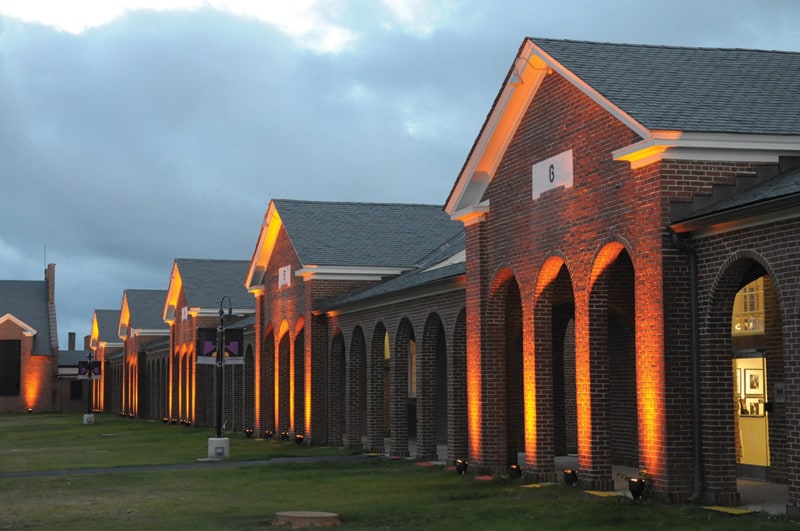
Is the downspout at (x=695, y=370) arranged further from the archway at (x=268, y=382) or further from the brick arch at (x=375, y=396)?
the archway at (x=268, y=382)

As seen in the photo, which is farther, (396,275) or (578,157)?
(396,275)

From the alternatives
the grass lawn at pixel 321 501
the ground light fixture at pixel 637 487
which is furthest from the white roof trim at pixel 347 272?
the ground light fixture at pixel 637 487

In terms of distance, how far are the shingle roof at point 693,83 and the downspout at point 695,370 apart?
1.76m

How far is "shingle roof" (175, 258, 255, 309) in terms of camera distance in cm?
5766

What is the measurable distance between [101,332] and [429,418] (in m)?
79.7

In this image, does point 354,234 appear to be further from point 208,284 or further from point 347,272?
point 208,284

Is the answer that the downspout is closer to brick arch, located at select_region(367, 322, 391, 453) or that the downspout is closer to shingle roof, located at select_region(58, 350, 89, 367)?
brick arch, located at select_region(367, 322, 391, 453)

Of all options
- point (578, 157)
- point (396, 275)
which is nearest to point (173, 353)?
point (396, 275)

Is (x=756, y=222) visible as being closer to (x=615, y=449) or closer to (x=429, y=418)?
(x=615, y=449)

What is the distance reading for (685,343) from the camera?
1727 cm

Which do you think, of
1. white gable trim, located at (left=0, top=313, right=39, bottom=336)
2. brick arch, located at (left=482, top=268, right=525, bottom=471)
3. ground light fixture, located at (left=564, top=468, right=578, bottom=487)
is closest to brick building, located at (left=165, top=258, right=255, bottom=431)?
brick arch, located at (left=482, top=268, right=525, bottom=471)

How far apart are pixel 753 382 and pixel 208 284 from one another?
4221 cm

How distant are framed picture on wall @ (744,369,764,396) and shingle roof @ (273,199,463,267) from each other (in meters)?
18.0

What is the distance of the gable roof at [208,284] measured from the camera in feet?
189
